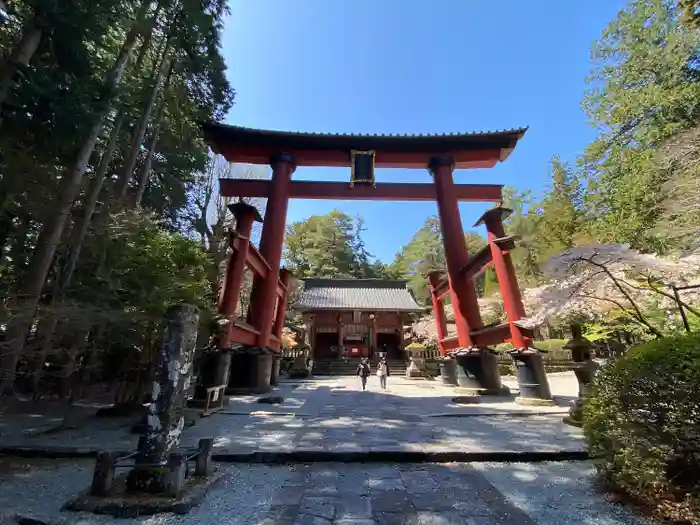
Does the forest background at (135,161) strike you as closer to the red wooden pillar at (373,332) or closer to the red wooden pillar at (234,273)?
the red wooden pillar at (234,273)

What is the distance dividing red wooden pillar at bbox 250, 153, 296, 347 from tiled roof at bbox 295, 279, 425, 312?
442 inches

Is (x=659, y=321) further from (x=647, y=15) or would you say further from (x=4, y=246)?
(x=4, y=246)

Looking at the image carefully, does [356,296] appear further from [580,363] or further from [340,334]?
[580,363]

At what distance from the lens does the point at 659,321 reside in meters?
8.54

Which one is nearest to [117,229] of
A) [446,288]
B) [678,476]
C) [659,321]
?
[678,476]

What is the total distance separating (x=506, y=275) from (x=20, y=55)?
9831 mm

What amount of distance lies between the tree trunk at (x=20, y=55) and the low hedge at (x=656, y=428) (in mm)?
7540

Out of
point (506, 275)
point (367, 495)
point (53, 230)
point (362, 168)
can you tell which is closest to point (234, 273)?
point (53, 230)

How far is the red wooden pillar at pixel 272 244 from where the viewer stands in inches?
372

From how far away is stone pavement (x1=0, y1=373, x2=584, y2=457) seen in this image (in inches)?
167

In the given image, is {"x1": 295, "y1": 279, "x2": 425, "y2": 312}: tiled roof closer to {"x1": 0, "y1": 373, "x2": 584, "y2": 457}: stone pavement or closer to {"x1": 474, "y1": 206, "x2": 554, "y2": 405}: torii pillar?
{"x1": 474, "y1": 206, "x2": 554, "y2": 405}: torii pillar

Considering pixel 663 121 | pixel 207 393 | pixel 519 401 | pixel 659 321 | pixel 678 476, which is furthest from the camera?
pixel 663 121

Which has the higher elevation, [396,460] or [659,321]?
[659,321]

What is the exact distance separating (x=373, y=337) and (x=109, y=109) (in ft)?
62.2
